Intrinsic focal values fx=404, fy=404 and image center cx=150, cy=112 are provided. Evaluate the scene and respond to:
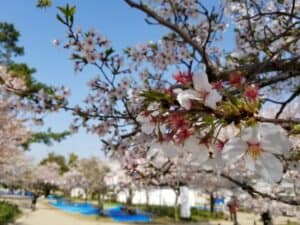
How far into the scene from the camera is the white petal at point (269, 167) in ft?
2.11

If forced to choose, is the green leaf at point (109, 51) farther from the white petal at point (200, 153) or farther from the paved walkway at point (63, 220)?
the paved walkway at point (63, 220)

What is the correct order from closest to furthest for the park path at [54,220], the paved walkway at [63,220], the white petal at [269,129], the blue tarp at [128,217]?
1. the white petal at [269,129]
2. the park path at [54,220]
3. the paved walkway at [63,220]
4. the blue tarp at [128,217]

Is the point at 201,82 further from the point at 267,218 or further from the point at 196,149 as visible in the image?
the point at 267,218

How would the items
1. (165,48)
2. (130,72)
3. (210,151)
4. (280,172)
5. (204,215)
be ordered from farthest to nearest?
1. (204,215)
2. (165,48)
3. (130,72)
4. (210,151)
5. (280,172)

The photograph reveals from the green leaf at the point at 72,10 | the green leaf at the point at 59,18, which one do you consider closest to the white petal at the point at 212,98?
the green leaf at the point at 72,10

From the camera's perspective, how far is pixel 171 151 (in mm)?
825

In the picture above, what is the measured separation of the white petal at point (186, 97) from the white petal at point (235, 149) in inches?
3.8

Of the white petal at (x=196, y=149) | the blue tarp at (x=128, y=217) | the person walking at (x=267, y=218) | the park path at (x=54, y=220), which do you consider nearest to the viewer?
the white petal at (x=196, y=149)

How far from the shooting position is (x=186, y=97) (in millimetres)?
695

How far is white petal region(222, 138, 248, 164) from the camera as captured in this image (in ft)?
2.20

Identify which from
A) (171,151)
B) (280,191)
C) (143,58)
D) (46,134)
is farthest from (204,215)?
(171,151)

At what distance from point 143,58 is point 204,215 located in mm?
20140

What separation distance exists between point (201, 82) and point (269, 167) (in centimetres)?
18

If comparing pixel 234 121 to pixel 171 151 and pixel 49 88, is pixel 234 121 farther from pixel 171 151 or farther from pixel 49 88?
pixel 49 88
